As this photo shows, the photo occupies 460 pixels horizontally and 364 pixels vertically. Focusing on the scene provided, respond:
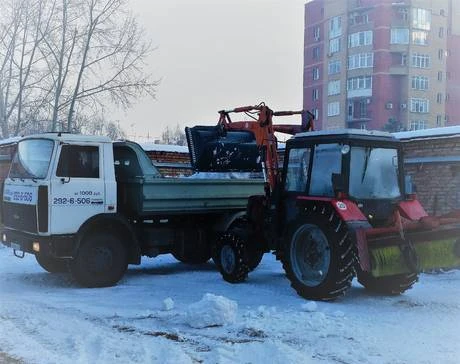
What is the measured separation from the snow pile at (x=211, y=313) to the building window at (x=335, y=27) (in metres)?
60.8

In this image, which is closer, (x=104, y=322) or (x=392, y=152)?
(x=104, y=322)

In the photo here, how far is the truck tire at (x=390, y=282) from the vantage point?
8391 mm

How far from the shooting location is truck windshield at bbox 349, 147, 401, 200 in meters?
8.24

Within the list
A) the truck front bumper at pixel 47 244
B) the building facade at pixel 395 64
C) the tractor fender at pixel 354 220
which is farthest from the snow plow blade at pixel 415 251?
the building facade at pixel 395 64

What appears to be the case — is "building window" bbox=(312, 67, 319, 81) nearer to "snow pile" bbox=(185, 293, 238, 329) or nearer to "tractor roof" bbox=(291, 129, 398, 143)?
"tractor roof" bbox=(291, 129, 398, 143)

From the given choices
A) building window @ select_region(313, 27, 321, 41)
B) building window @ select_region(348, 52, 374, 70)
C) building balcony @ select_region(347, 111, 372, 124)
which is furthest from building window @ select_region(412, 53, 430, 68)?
building window @ select_region(313, 27, 321, 41)

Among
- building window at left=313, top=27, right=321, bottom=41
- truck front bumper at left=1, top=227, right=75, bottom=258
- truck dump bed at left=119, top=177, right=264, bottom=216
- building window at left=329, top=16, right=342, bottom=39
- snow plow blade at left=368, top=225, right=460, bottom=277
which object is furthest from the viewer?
building window at left=313, top=27, right=321, bottom=41

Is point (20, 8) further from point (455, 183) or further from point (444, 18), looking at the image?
point (444, 18)

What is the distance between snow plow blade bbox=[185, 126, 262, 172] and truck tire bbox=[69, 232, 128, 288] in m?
2.43

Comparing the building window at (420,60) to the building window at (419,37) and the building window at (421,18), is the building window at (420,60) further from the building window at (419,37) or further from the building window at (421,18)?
the building window at (421,18)

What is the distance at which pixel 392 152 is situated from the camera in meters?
8.79

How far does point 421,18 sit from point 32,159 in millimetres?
57434

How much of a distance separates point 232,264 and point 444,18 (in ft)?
188

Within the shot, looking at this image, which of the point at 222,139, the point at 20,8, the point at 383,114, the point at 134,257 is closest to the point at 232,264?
the point at 134,257
